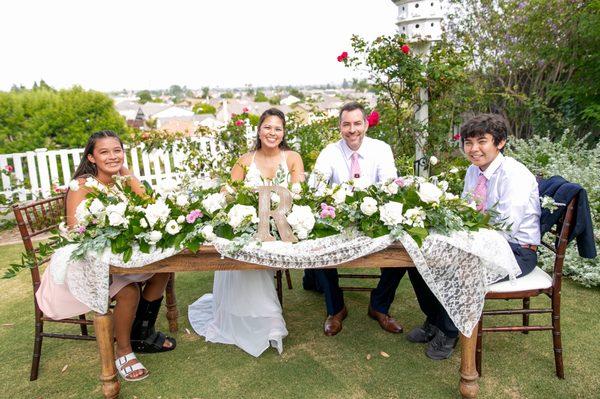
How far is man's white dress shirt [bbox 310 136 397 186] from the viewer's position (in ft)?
11.4

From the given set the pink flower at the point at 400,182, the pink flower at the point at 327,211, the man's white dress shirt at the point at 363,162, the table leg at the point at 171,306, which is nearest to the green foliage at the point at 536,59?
the man's white dress shirt at the point at 363,162

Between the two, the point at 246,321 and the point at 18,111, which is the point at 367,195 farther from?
the point at 18,111

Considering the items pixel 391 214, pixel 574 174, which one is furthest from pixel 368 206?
pixel 574 174

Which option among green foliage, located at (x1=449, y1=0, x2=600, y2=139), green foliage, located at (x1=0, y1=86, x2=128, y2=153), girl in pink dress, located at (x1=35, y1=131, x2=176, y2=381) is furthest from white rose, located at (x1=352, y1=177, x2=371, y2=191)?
green foliage, located at (x1=0, y1=86, x2=128, y2=153)

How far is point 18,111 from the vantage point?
30.1 feet

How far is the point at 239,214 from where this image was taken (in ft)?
6.97

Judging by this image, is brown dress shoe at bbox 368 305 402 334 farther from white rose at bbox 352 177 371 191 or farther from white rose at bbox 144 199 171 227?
white rose at bbox 144 199 171 227

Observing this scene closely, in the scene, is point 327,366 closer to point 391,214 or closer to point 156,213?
point 391,214

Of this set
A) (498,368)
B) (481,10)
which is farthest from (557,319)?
(481,10)

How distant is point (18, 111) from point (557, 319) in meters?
10.1

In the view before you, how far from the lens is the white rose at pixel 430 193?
2094 mm

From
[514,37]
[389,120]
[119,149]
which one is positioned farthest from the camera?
[514,37]

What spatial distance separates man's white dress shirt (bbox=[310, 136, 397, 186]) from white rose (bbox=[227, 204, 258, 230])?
1392 mm

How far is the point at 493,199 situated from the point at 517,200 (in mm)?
167
